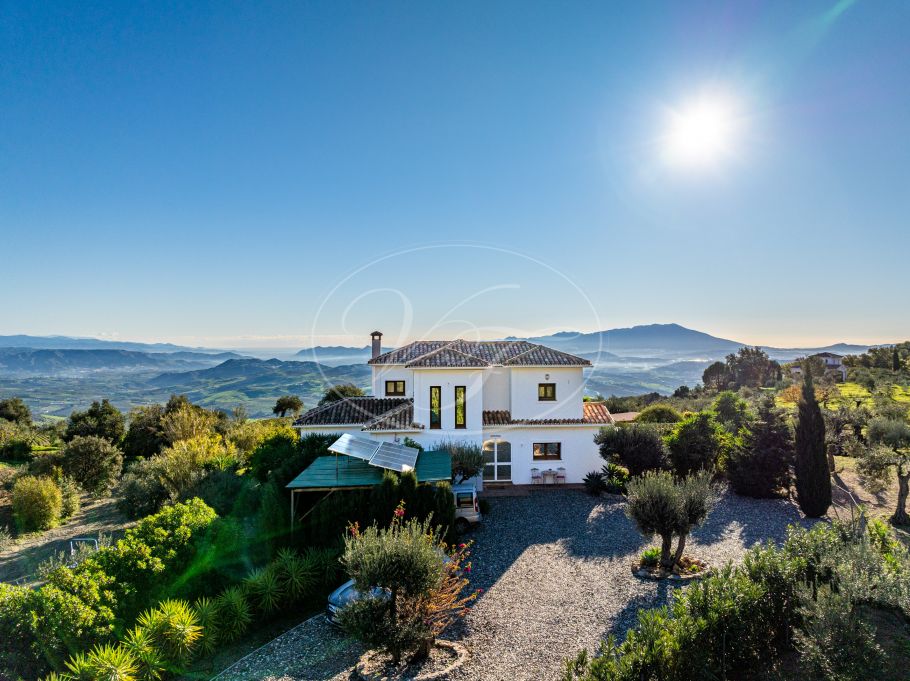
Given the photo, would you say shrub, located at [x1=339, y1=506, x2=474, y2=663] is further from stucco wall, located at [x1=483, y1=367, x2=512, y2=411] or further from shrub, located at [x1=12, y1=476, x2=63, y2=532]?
shrub, located at [x1=12, y1=476, x2=63, y2=532]

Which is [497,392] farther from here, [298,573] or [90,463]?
[90,463]

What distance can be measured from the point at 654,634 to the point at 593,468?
609 inches

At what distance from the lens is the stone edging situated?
8.00 meters

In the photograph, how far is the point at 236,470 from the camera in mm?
21547

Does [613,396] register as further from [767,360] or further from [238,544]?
[238,544]

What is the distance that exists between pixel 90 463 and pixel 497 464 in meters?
23.5

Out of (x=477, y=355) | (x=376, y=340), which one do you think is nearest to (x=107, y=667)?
(x=477, y=355)

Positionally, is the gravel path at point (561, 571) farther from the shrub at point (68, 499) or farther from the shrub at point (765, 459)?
the shrub at point (68, 499)

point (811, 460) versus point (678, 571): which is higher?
point (811, 460)

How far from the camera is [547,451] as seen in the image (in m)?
22.1

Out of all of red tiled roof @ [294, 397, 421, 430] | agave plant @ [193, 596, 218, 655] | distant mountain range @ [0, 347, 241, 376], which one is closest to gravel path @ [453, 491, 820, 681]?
agave plant @ [193, 596, 218, 655]

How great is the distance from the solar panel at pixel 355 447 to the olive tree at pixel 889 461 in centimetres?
1812

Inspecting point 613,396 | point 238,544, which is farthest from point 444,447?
point 613,396

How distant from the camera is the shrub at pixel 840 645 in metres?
5.94
